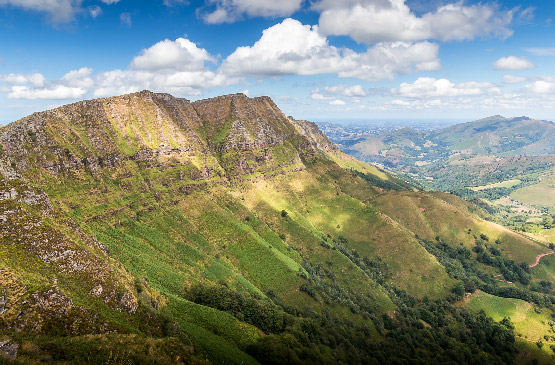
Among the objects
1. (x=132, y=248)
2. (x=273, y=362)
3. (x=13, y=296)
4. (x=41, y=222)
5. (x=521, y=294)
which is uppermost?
(x=41, y=222)

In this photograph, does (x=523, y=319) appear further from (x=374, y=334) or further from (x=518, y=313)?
(x=374, y=334)

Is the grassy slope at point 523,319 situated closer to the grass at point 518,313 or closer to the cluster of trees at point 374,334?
the grass at point 518,313

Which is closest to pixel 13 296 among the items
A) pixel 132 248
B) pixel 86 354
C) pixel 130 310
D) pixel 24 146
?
pixel 86 354

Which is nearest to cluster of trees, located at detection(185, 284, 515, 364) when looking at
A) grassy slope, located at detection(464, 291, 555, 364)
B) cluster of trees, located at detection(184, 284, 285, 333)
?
cluster of trees, located at detection(184, 284, 285, 333)

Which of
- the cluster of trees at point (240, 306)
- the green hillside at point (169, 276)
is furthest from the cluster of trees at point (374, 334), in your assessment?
the green hillside at point (169, 276)

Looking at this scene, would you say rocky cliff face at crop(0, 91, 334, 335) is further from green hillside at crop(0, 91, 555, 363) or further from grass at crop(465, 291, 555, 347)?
grass at crop(465, 291, 555, 347)

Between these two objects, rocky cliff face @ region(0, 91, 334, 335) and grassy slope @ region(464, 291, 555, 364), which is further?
grassy slope @ region(464, 291, 555, 364)

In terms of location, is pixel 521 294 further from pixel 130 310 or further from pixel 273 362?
pixel 130 310

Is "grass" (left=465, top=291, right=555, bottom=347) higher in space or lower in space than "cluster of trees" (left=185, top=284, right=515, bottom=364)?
lower
